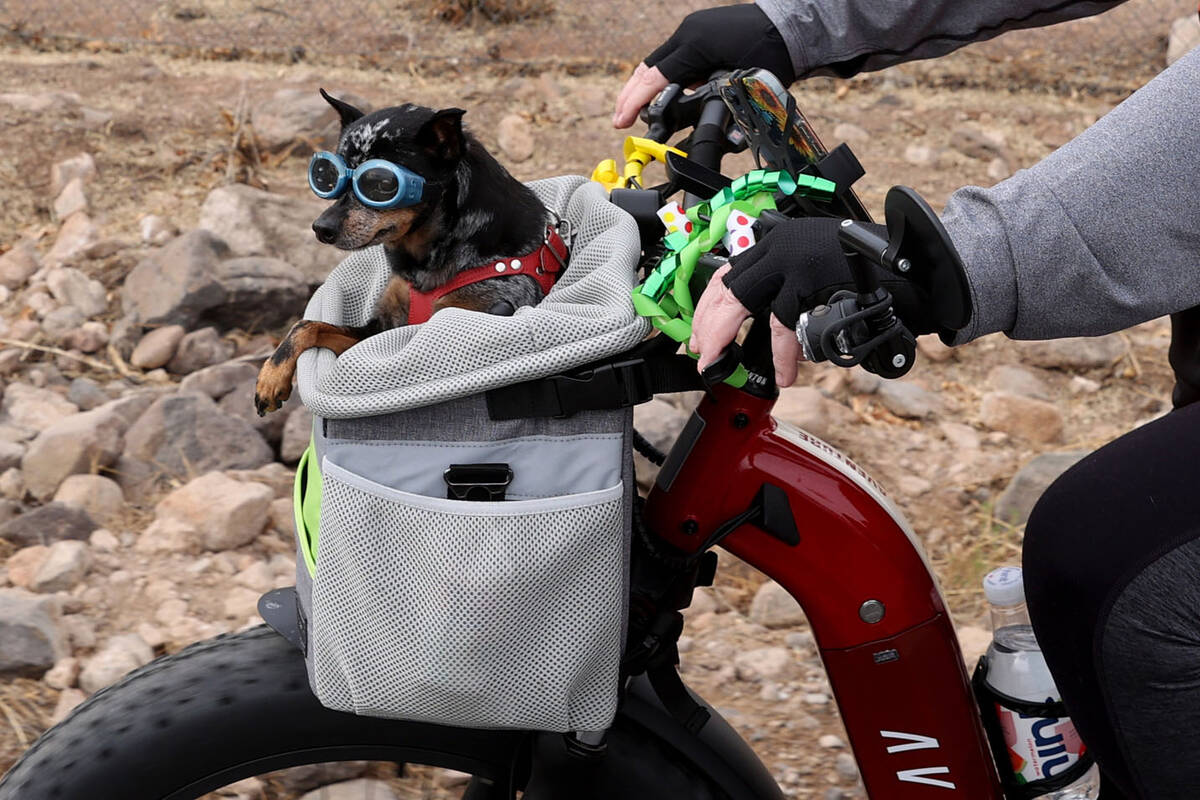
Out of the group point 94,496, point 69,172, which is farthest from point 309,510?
point 69,172

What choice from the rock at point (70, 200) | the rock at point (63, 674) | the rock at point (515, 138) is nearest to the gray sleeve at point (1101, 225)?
the rock at point (63, 674)

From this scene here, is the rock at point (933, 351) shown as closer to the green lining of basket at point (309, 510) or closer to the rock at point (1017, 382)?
the rock at point (1017, 382)

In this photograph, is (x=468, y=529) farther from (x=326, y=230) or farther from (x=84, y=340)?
(x=84, y=340)

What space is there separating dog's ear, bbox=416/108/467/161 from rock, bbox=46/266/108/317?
261cm

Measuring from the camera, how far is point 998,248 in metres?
1.26

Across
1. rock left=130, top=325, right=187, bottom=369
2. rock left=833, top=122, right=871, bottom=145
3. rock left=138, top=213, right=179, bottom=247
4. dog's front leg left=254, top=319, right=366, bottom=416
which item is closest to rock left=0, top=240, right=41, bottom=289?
rock left=138, top=213, right=179, bottom=247

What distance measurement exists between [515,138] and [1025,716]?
4.51m

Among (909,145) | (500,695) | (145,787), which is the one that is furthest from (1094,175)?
(909,145)

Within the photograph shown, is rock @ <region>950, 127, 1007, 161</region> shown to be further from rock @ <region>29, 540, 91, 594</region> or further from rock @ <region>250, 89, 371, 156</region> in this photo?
rock @ <region>29, 540, 91, 594</region>

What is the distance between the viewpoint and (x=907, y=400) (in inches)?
169

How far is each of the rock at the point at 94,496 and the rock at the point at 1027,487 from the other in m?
2.48

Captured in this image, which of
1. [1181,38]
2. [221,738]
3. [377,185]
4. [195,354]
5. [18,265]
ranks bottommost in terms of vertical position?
[18,265]

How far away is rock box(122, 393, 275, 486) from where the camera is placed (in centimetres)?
354

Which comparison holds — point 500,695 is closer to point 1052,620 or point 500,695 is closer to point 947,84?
point 1052,620
